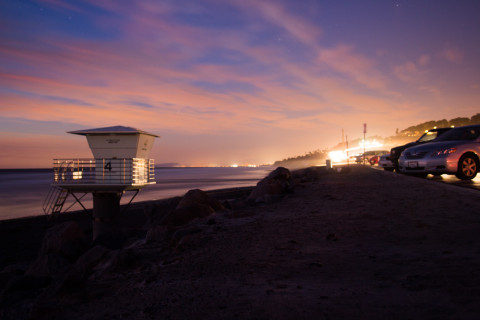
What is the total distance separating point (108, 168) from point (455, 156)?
15.8 m

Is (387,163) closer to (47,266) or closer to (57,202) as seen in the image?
(47,266)

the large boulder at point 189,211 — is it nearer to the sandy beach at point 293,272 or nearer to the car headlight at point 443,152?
the sandy beach at point 293,272

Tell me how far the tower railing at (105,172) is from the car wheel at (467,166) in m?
14.6

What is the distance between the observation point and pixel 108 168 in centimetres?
1836

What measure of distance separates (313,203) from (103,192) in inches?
501

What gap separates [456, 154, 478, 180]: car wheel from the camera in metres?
13.8

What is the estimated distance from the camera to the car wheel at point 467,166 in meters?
13.8

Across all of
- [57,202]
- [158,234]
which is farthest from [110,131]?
[57,202]

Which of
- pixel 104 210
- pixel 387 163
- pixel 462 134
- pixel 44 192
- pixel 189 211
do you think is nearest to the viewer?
pixel 189 211

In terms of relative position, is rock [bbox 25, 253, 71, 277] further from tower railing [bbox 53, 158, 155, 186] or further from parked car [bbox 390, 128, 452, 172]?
parked car [bbox 390, 128, 452, 172]

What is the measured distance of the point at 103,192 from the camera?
18938 mm

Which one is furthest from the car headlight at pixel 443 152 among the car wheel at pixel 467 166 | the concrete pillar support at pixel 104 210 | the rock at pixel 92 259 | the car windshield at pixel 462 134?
the concrete pillar support at pixel 104 210

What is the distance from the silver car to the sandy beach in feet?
18.4

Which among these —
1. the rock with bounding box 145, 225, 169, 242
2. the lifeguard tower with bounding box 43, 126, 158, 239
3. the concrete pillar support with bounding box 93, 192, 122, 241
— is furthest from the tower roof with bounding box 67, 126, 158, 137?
the rock with bounding box 145, 225, 169, 242
